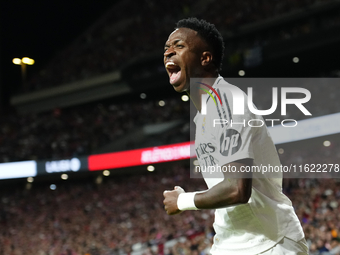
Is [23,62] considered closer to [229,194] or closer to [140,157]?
[140,157]

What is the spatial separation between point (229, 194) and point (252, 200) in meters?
0.28

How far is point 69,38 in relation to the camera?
3033 cm

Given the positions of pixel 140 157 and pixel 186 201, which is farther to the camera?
pixel 140 157

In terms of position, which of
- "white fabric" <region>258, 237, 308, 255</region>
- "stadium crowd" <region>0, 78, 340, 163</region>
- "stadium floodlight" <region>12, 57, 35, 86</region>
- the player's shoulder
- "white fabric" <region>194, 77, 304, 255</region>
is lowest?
"white fabric" <region>258, 237, 308, 255</region>

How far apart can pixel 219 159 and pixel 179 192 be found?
417 millimetres

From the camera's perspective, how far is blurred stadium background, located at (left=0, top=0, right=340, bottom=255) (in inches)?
543

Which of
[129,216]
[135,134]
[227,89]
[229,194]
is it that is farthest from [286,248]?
[135,134]

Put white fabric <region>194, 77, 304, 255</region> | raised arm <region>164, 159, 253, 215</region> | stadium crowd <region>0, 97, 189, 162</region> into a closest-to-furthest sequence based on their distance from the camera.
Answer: raised arm <region>164, 159, 253, 215</region>
white fabric <region>194, 77, 304, 255</region>
stadium crowd <region>0, 97, 189, 162</region>

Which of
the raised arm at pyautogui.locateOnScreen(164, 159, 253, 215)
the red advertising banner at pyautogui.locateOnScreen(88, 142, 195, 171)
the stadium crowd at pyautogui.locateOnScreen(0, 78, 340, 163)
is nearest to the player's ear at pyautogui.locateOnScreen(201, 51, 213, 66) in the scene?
the raised arm at pyautogui.locateOnScreen(164, 159, 253, 215)

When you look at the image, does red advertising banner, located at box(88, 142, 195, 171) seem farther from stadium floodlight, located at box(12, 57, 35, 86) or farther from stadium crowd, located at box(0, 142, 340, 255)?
stadium floodlight, located at box(12, 57, 35, 86)

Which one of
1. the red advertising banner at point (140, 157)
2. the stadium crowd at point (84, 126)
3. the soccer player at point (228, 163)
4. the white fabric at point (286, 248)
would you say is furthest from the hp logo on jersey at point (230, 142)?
the stadium crowd at point (84, 126)

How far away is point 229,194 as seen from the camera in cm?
193

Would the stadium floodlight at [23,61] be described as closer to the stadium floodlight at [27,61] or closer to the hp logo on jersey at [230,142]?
the stadium floodlight at [27,61]

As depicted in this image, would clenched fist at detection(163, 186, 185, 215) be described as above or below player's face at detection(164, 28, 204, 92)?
below
